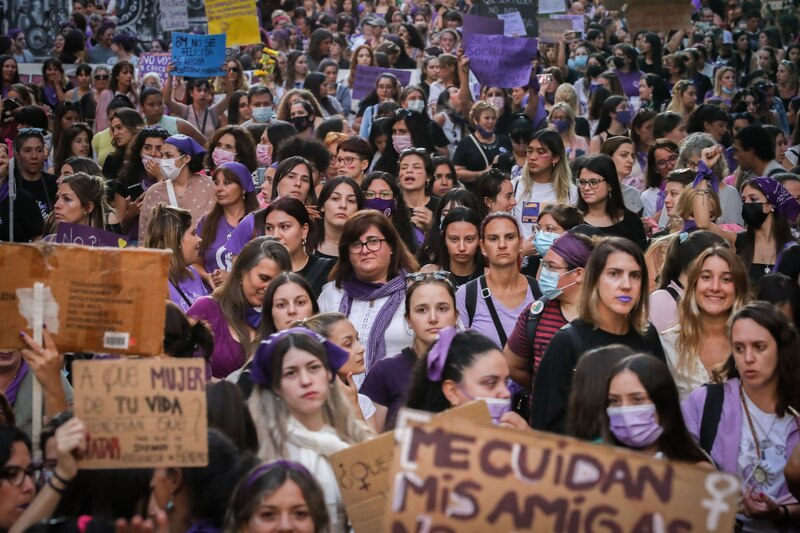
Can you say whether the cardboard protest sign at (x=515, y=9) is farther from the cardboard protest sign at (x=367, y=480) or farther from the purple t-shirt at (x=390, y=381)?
the cardboard protest sign at (x=367, y=480)

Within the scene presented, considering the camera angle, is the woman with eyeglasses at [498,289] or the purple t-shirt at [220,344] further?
the woman with eyeglasses at [498,289]

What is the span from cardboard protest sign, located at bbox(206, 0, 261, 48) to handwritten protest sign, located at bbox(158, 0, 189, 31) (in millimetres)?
1877

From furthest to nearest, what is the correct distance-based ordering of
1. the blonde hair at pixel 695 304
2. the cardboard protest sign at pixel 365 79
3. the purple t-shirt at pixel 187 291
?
the cardboard protest sign at pixel 365 79 < the purple t-shirt at pixel 187 291 < the blonde hair at pixel 695 304

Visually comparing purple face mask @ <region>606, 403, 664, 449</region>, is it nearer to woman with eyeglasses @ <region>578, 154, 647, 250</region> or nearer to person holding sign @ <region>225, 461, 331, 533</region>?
person holding sign @ <region>225, 461, 331, 533</region>

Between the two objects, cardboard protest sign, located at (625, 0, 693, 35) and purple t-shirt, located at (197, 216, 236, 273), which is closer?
purple t-shirt, located at (197, 216, 236, 273)

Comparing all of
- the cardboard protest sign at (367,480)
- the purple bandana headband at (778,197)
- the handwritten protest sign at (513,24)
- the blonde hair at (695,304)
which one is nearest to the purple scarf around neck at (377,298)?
the blonde hair at (695,304)

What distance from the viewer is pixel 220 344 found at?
712 cm

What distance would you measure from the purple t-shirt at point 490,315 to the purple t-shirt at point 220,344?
1271mm

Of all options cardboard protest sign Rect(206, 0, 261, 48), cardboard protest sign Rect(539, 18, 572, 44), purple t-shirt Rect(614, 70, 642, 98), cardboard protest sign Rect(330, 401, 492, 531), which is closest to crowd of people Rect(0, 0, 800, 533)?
cardboard protest sign Rect(330, 401, 492, 531)

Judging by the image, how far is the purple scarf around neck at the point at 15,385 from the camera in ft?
20.2

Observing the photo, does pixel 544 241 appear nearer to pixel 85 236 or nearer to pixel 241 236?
pixel 241 236

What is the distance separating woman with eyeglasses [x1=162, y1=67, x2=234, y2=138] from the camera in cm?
1477

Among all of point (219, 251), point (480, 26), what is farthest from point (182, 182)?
point (480, 26)

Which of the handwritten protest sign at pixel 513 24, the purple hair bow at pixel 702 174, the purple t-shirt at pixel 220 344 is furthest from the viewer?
the handwritten protest sign at pixel 513 24
